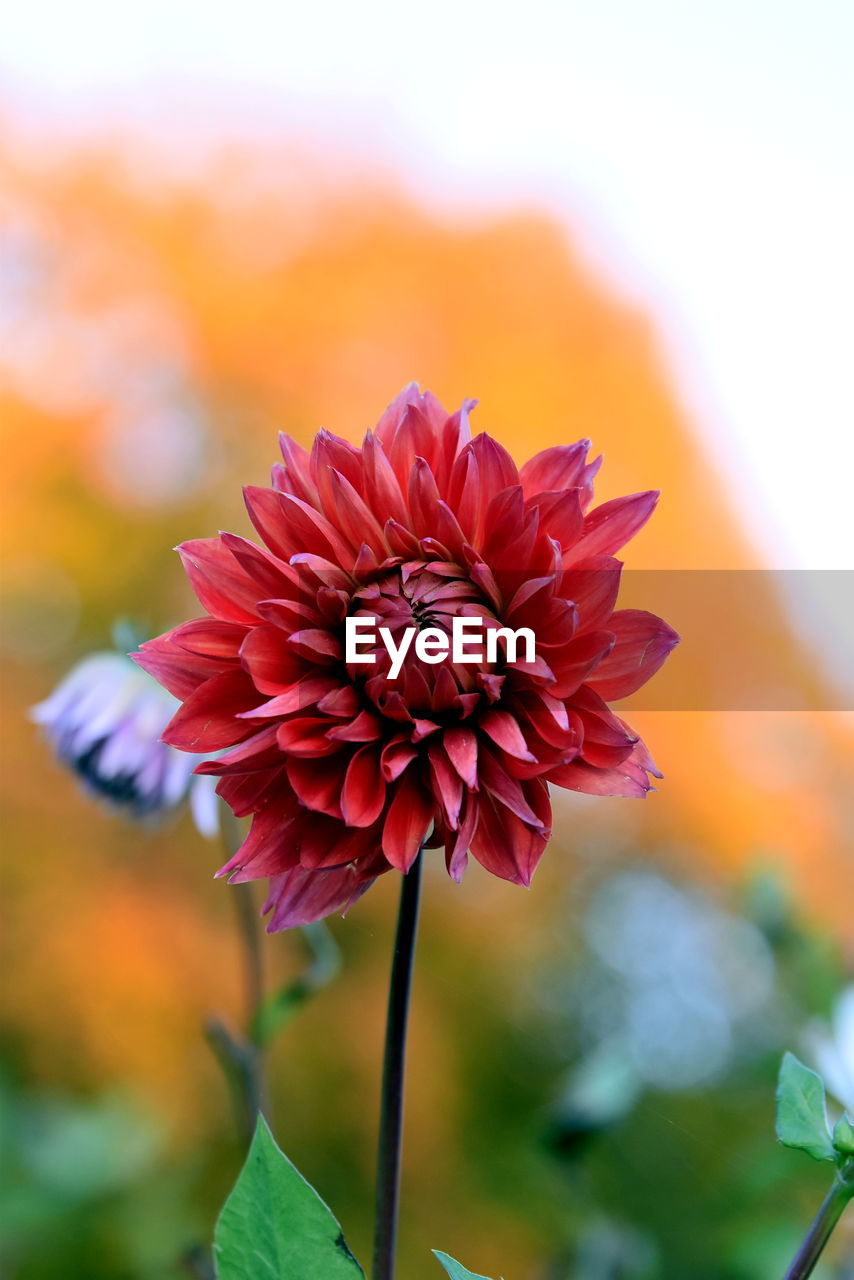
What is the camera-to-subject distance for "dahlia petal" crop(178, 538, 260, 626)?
238 millimetres

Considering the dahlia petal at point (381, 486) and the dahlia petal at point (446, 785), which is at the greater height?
the dahlia petal at point (381, 486)

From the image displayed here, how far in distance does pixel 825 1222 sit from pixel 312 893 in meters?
0.13

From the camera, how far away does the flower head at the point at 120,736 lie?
423mm

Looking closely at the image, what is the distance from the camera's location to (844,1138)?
228 mm

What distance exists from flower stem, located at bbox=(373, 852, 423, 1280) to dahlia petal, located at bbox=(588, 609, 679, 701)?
2.1 inches

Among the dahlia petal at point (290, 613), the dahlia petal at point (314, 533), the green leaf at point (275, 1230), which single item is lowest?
the green leaf at point (275, 1230)

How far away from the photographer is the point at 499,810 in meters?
0.23

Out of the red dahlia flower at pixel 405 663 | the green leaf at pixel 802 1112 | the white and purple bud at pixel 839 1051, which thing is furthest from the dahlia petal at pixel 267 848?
the white and purple bud at pixel 839 1051

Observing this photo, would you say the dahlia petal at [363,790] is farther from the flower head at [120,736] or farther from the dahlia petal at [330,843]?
the flower head at [120,736]

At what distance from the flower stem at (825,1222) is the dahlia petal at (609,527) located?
0.14 meters

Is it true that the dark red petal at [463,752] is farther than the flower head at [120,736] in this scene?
No

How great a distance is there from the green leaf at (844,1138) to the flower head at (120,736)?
0.84ft

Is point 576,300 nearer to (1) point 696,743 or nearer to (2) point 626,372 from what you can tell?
(2) point 626,372

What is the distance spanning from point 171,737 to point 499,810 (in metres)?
0.07
